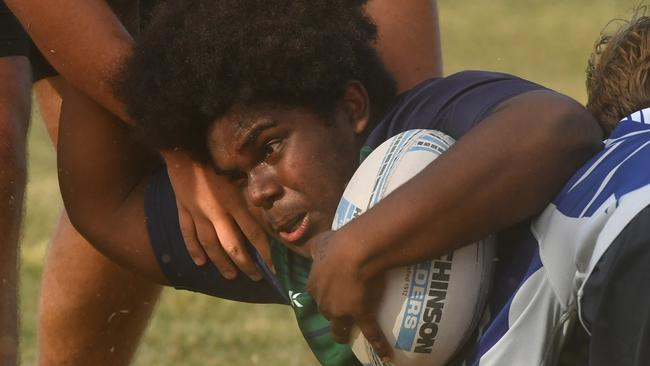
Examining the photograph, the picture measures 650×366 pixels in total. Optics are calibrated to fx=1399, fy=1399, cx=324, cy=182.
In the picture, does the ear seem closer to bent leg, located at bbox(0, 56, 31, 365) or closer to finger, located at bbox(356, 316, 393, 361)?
finger, located at bbox(356, 316, 393, 361)

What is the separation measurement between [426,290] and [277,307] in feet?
11.0

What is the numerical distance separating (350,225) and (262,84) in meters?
0.53

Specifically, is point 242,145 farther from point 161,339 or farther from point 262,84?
point 161,339

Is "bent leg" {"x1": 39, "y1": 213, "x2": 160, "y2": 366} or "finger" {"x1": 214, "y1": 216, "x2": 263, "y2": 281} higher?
"finger" {"x1": 214, "y1": 216, "x2": 263, "y2": 281}

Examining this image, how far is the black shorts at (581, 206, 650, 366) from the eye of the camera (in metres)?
2.77

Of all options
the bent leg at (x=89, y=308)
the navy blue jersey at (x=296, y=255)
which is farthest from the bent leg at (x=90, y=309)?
the navy blue jersey at (x=296, y=255)

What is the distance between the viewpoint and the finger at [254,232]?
12.5 ft

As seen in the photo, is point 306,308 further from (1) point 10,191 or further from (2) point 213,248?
(1) point 10,191

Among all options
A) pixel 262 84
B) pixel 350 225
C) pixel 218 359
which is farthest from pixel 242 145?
pixel 218 359

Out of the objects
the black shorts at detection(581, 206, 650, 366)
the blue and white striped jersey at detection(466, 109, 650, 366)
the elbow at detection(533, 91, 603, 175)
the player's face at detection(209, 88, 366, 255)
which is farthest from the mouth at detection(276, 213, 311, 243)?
the black shorts at detection(581, 206, 650, 366)

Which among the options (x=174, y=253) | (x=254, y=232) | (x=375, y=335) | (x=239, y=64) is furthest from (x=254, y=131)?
(x=174, y=253)

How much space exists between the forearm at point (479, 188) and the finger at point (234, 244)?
0.83 meters

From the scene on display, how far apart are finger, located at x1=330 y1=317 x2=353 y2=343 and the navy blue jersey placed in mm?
188

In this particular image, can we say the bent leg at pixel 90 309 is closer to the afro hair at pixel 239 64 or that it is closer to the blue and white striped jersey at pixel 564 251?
the afro hair at pixel 239 64
